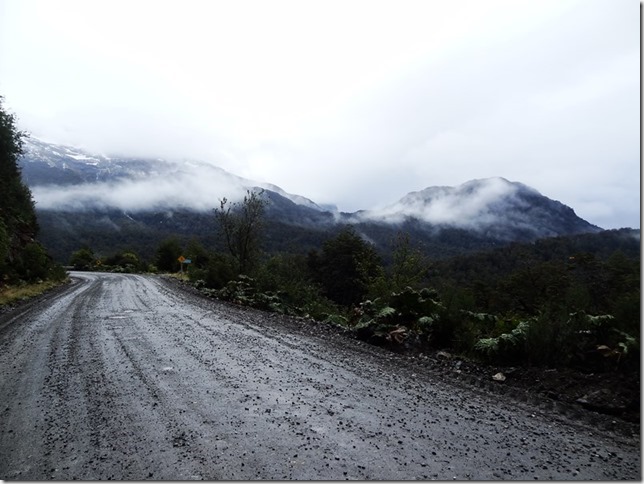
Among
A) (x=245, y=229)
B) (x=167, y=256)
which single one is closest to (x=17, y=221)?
(x=245, y=229)

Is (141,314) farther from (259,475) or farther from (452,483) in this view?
(452,483)

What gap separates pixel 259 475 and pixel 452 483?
1501mm

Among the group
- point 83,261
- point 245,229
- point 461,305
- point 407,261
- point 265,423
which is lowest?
point 83,261

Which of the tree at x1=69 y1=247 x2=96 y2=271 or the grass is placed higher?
the grass

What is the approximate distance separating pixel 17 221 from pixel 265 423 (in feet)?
112

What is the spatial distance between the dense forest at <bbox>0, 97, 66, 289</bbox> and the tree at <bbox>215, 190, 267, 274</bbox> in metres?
11.5

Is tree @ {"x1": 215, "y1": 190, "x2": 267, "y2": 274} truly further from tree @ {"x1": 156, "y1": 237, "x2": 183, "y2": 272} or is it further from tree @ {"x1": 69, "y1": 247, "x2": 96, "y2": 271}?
tree @ {"x1": 69, "y1": 247, "x2": 96, "y2": 271}

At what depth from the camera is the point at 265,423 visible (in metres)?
4.14

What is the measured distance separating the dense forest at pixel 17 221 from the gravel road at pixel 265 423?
20.6 m

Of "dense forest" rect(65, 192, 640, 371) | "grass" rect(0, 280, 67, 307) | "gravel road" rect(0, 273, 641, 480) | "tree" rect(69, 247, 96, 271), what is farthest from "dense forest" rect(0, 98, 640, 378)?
"tree" rect(69, 247, 96, 271)

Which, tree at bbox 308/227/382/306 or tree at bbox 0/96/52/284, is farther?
tree at bbox 308/227/382/306

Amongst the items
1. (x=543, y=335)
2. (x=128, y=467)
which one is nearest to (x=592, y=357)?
(x=543, y=335)

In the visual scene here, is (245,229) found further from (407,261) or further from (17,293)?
(17,293)

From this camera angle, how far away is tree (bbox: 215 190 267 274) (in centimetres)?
2333
